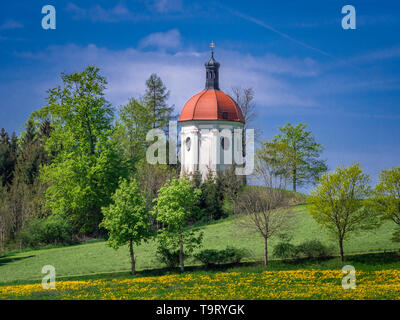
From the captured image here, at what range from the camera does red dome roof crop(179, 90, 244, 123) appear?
5922 cm

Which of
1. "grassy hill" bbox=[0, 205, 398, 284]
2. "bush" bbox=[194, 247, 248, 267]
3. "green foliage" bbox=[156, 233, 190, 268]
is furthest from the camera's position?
"grassy hill" bbox=[0, 205, 398, 284]

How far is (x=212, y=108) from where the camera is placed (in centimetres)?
5928

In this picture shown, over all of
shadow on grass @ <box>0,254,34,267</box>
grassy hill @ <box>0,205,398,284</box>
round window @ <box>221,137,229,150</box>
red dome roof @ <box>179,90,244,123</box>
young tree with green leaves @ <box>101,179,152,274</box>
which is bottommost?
shadow on grass @ <box>0,254,34,267</box>

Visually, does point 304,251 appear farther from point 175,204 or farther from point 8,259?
point 8,259

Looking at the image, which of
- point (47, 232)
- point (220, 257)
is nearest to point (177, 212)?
point (220, 257)

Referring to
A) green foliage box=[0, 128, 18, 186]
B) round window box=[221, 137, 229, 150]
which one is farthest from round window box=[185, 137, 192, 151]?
green foliage box=[0, 128, 18, 186]

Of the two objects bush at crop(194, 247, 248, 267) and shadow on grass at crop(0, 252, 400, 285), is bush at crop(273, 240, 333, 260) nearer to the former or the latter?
shadow on grass at crop(0, 252, 400, 285)

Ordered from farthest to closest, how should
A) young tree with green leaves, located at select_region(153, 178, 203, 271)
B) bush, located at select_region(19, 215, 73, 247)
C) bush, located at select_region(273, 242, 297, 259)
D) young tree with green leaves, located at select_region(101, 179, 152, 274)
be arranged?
1. bush, located at select_region(19, 215, 73, 247)
2. young tree with green leaves, located at select_region(101, 179, 152, 274)
3. young tree with green leaves, located at select_region(153, 178, 203, 271)
4. bush, located at select_region(273, 242, 297, 259)

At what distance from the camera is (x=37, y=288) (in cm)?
2588

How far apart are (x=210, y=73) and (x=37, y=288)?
135ft

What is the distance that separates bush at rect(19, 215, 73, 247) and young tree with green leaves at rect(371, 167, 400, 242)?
24777 millimetres

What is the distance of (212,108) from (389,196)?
3231 cm

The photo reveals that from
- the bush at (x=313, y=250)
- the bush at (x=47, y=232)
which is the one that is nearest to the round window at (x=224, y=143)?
the bush at (x=47, y=232)
